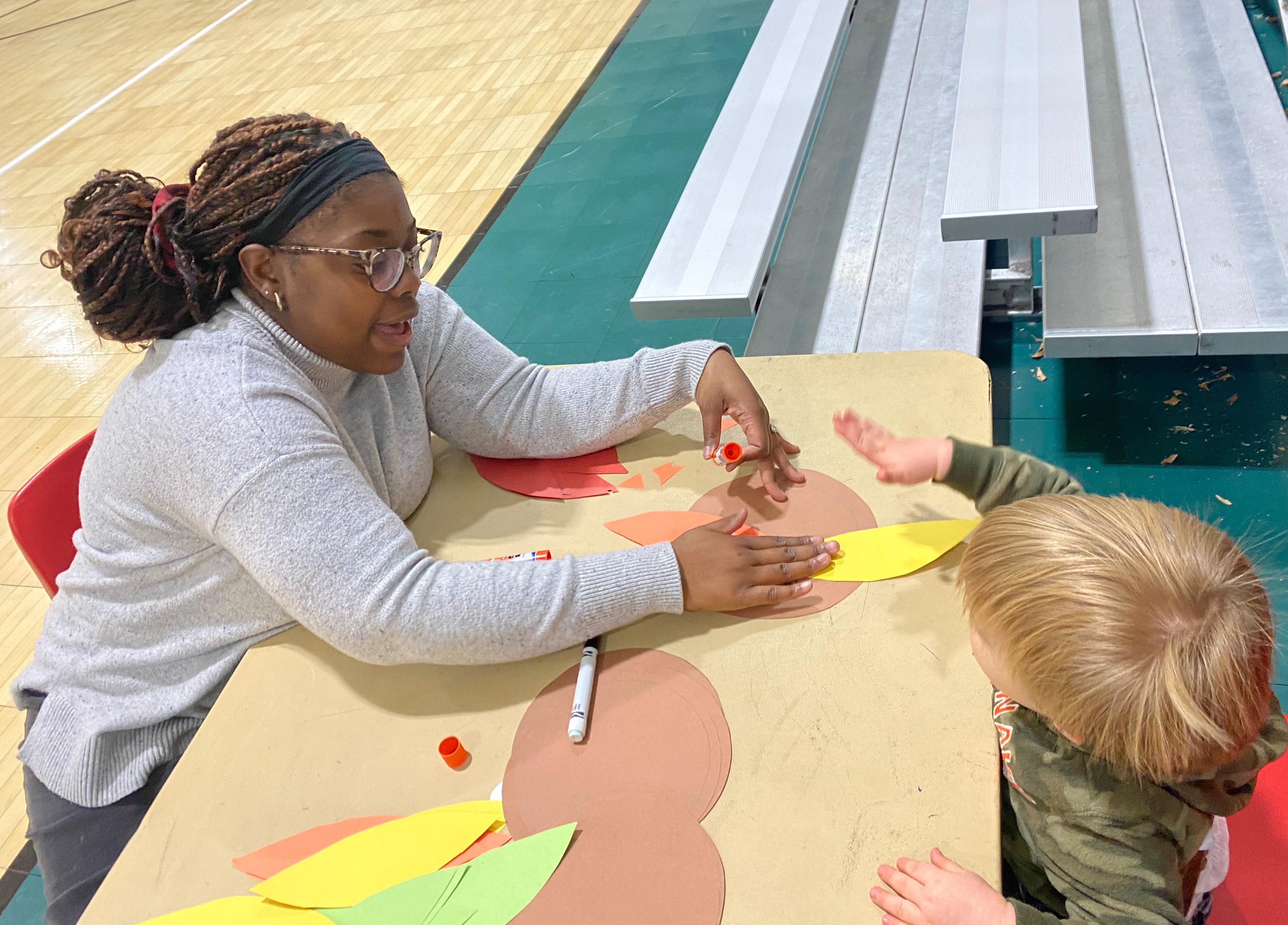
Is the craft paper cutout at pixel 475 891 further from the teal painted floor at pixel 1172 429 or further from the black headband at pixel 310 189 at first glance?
the teal painted floor at pixel 1172 429

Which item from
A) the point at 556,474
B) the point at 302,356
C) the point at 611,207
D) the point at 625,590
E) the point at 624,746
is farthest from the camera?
the point at 611,207

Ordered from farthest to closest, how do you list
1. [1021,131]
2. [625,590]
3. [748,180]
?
[748,180], [1021,131], [625,590]

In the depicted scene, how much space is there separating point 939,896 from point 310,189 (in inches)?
42.0

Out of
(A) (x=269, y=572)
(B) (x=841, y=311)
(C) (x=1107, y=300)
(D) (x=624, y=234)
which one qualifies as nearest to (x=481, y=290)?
(D) (x=624, y=234)

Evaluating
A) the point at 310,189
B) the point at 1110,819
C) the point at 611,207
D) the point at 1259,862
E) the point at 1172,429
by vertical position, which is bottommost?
the point at 1172,429

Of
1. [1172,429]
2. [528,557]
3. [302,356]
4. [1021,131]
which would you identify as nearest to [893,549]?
[528,557]

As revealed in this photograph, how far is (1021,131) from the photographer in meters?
1.98

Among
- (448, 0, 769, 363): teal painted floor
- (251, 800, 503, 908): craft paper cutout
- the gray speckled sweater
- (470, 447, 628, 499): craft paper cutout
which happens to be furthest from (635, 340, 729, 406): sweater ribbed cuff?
(448, 0, 769, 363): teal painted floor

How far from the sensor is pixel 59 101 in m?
6.34

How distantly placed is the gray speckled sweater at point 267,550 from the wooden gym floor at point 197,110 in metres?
1.15

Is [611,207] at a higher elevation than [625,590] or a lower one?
lower

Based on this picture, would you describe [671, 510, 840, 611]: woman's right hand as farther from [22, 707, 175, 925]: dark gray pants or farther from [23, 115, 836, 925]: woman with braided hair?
[22, 707, 175, 925]: dark gray pants

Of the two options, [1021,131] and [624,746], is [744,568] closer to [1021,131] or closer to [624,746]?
[624,746]

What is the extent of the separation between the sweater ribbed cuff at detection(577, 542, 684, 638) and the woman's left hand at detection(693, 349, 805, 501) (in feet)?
0.77
